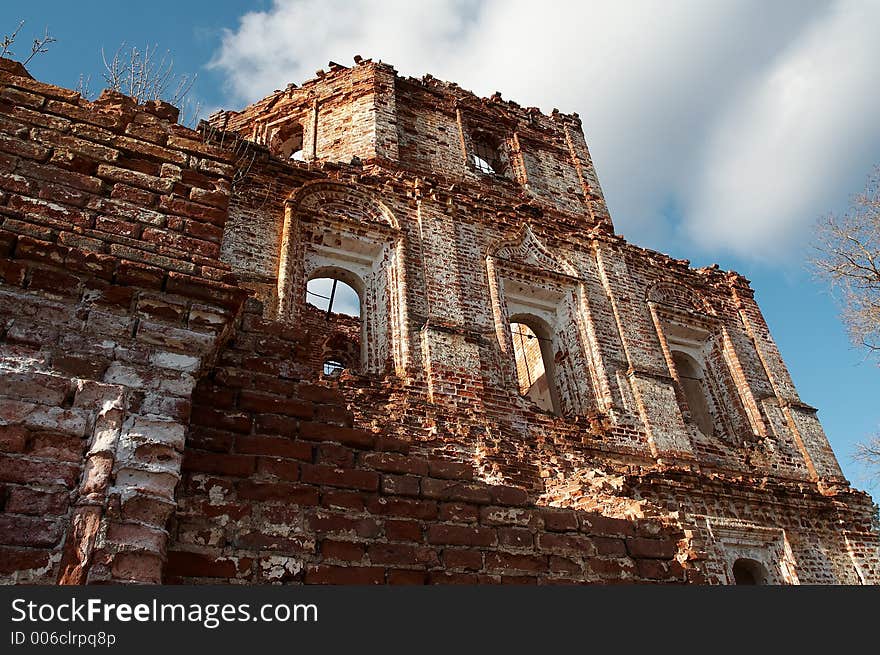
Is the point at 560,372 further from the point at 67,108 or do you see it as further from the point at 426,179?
the point at 67,108

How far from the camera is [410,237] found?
9.45 m

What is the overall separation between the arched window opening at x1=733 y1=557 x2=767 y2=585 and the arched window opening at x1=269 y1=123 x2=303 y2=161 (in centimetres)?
1021

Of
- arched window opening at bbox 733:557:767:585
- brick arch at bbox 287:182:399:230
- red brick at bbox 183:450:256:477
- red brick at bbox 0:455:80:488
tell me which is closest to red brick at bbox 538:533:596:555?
red brick at bbox 183:450:256:477

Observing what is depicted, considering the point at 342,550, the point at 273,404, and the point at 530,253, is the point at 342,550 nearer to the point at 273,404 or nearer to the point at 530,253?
the point at 273,404

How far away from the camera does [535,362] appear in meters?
13.0

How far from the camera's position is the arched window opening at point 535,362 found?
10.2 metres

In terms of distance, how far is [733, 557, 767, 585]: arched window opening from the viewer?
8461 mm

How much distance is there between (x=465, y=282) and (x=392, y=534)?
6304mm

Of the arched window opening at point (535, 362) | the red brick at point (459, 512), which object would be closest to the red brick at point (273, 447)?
the red brick at point (459, 512)

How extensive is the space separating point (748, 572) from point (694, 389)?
3.51m

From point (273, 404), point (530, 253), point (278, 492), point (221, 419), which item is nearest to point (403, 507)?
point (278, 492)

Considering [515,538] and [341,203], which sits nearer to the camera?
[515,538]

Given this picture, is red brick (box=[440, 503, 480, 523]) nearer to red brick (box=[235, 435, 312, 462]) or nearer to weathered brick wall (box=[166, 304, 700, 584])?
weathered brick wall (box=[166, 304, 700, 584])

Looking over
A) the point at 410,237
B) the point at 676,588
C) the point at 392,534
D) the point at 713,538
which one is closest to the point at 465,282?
the point at 410,237
